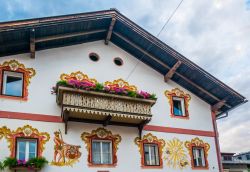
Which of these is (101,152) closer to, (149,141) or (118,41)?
(149,141)

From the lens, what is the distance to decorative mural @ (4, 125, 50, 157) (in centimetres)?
1246

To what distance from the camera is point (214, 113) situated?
18.1 meters

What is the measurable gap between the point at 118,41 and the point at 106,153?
18.4 feet

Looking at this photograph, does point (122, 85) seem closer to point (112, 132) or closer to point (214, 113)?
point (112, 132)

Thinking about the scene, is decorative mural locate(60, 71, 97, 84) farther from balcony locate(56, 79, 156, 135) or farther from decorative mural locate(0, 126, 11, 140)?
decorative mural locate(0, 126, 11, 140)

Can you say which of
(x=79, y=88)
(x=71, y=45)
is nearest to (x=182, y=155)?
(x=79, y=88)

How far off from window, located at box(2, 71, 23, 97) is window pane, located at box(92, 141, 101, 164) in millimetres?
3574

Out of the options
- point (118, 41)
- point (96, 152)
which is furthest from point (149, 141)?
point (118, 41)

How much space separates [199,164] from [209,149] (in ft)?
3.40

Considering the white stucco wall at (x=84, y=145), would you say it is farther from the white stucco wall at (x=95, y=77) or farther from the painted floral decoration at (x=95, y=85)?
the painted floral decoration at (x=95, y=85)

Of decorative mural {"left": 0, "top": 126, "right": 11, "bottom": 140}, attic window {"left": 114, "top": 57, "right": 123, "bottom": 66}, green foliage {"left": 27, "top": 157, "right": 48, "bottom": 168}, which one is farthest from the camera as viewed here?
attic window {"left": 114, "top": 57, "right": 123, "bottom": 66}

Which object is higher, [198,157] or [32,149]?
[32,149]

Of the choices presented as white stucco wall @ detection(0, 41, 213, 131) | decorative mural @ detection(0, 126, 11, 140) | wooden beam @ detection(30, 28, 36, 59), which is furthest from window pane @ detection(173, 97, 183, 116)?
decorative mural @ detection(0, 126, 11, 140)

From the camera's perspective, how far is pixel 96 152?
1402 centimetres
